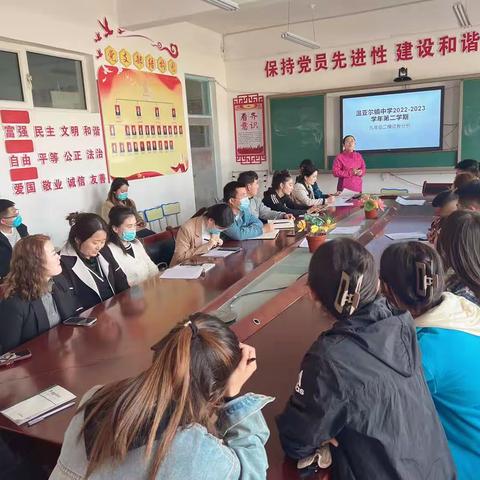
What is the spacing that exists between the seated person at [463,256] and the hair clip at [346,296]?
24.8 inches

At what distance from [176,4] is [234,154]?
3098 millimetres

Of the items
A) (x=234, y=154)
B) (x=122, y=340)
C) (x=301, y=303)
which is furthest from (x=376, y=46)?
(x=122, y=340)

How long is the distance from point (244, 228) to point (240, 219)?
13 centimetres

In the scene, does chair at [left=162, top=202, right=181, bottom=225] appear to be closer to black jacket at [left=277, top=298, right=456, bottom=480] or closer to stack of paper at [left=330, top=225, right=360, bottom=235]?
stack of paper at [left=330, top=225, right=360, bottom=235]

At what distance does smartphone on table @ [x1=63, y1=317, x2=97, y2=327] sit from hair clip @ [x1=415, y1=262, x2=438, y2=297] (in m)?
1.31

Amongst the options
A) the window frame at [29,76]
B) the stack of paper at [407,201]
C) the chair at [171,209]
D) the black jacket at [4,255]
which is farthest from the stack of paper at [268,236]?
the chair at [171,209]

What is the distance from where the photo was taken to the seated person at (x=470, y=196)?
2.63 meters

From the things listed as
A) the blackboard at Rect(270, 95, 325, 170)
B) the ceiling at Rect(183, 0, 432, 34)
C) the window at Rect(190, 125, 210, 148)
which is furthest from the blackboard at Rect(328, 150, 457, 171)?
the window at Rect(190, 125, 210, 148)

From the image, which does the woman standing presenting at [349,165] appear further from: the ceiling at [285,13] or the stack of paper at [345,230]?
the stack of paper at [345,230]

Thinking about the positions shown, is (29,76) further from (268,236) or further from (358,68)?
(358,68)

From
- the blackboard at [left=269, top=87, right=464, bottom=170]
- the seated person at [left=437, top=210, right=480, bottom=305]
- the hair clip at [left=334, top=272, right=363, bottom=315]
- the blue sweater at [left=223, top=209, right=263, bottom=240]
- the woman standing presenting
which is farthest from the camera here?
the woman standing presenting

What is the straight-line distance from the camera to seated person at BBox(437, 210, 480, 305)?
1615 mm

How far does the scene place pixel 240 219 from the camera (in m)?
3.68

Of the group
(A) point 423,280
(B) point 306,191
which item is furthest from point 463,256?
(B) point 306,191
